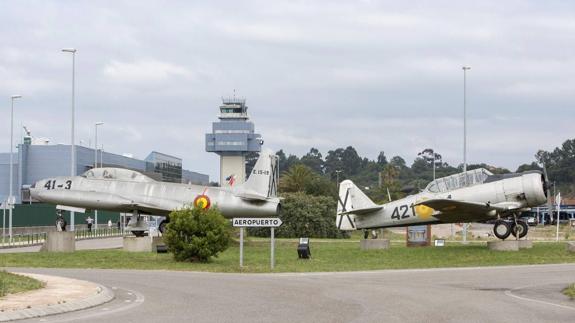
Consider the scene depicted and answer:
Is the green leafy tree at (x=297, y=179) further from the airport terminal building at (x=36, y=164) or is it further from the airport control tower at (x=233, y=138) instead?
the airport control tower at (x=233, y=138)

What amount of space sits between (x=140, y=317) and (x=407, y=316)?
4516 millimetres

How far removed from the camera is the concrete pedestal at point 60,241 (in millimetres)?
37438

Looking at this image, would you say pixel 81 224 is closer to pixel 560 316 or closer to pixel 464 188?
pixel 464 188

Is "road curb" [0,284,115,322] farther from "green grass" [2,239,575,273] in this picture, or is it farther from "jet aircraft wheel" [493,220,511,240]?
"jet aircraft wheel" [493,220,511,240]

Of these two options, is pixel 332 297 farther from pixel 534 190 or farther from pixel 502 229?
pixel 502 229

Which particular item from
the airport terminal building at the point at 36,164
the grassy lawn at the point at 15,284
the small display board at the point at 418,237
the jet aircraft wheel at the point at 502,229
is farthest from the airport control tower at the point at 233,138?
the grassy lawn at the point at 15,284

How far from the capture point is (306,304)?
1672 centimetres

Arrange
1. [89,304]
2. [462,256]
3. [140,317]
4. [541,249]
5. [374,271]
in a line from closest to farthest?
[140,317], [89,304], [374,271], [462,256], [541,249]

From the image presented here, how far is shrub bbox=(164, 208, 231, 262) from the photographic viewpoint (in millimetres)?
30703

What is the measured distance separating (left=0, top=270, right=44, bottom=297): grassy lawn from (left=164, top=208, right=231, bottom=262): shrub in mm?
9866

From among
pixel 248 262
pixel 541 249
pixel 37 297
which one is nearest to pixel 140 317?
pixel 37 297

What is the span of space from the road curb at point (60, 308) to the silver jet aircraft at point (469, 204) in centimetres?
1984

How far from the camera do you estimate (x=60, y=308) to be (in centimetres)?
1555

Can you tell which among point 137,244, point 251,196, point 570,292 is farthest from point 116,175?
point 570,292
